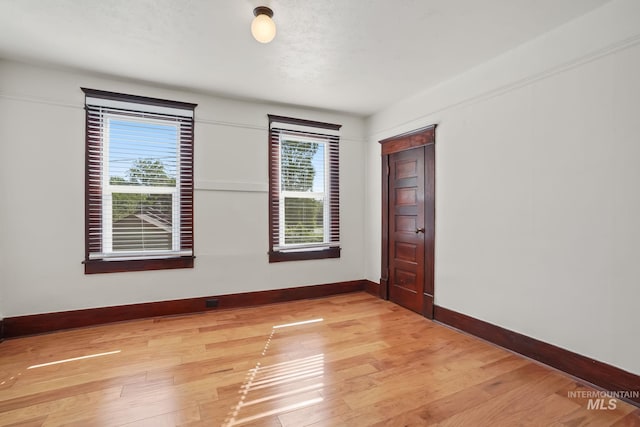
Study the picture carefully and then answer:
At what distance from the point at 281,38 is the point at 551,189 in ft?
8.43

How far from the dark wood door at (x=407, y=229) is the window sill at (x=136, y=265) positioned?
2669 mm

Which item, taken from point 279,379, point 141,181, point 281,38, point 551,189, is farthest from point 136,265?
point 551,189

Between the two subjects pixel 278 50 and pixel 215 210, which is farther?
pixel 215 210

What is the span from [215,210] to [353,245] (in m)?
2.13

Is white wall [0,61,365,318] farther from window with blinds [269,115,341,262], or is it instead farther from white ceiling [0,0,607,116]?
white ceiling [0,0,607,116]

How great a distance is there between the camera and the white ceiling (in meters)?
2.23

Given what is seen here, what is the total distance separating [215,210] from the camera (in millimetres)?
3900

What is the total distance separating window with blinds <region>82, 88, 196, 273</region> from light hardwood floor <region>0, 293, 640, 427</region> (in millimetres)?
801

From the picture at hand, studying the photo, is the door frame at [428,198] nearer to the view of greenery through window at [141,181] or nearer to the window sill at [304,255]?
the window sill at [304,255]

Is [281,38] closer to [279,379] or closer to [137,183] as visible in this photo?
[137,183]

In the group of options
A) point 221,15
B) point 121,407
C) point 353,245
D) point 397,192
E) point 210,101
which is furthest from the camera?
point 353,245

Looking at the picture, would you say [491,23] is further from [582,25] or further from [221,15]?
[221,15]

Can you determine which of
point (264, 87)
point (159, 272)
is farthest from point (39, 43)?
point (159, 272)

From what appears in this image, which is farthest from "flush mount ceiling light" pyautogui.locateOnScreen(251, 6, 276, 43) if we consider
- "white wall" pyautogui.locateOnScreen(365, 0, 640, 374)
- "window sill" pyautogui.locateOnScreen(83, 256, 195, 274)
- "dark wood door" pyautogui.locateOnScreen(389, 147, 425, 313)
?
"window sill" pyautogui.locateOnScreen(83, 256, 195, 274)
